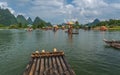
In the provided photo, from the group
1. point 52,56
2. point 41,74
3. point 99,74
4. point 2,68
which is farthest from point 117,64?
point 2,68

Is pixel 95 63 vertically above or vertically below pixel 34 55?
below

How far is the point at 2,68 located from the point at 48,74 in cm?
1218

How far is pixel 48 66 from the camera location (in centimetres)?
2023

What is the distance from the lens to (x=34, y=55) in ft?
84.6

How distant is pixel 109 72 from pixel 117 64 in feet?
16.7

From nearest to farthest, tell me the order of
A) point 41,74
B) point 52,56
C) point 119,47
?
point 41,74
point 52,56
point 119,47

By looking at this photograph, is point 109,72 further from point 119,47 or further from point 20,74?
point 119,47

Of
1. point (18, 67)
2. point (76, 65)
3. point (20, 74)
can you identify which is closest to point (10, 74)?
point (20, 74)

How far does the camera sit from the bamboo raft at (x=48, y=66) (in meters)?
17.5

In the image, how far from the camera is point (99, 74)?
22.7m

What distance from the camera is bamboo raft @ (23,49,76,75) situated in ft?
57.5

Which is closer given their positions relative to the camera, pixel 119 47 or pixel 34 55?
pixel 34 55

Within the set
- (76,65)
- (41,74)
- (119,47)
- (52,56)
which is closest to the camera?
(41,74)

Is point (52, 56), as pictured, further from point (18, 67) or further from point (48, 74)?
point (48, 74)
